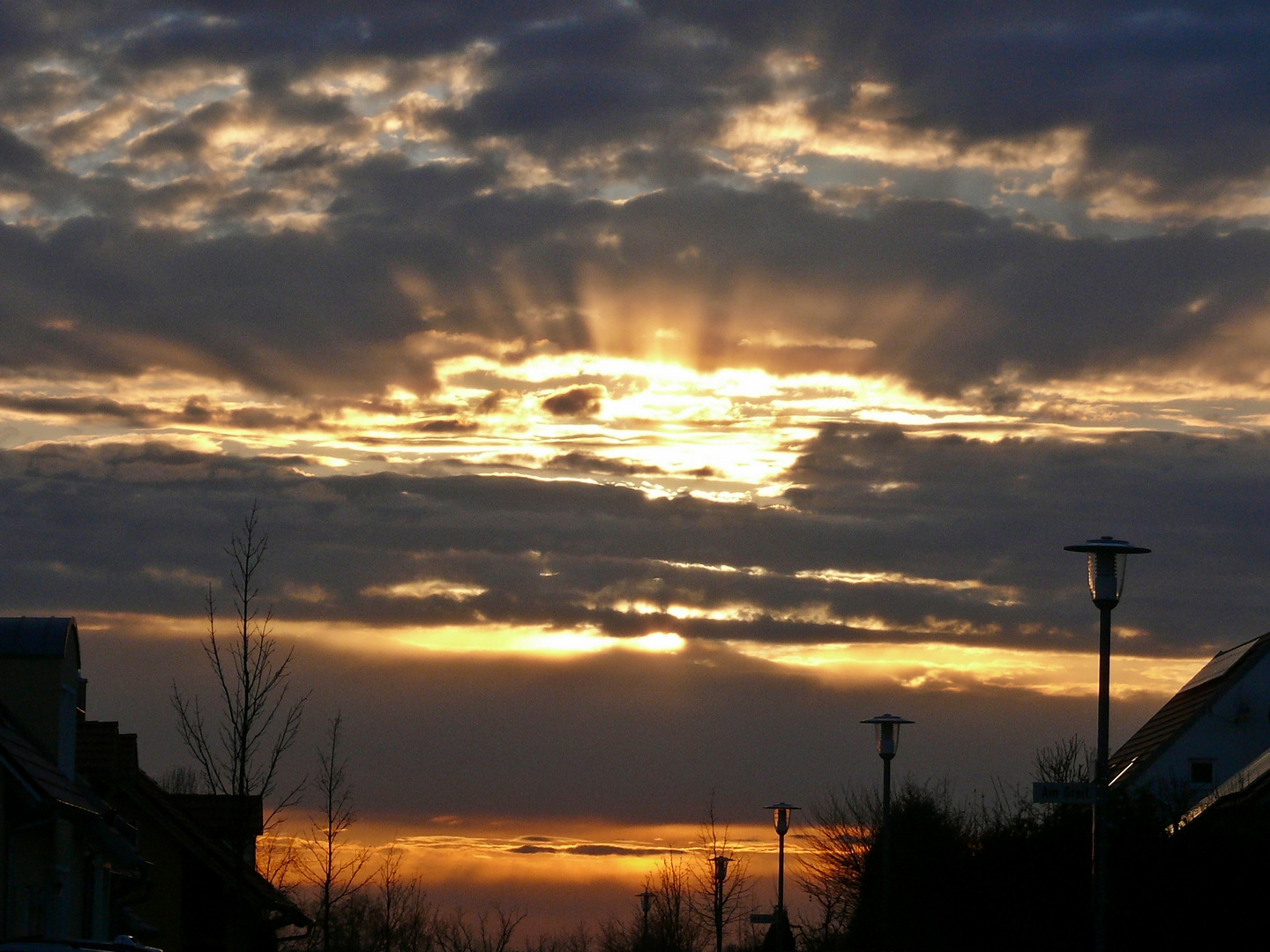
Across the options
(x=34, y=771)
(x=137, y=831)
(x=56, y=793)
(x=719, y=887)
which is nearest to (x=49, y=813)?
(x=34, y=771)

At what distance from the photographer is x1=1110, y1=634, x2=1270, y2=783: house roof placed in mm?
50562

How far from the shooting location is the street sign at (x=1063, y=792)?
18641mm

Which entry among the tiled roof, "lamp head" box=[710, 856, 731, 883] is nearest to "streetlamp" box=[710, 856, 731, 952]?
"lamp head" box=[710, 856, 731, 883]

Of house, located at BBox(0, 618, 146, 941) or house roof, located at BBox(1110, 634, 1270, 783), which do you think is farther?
house roof, located at BBox(1110, 634, 1270, 783)

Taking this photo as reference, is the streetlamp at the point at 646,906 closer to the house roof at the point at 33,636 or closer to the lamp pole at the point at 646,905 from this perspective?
the lamp pole at the point at 646,905

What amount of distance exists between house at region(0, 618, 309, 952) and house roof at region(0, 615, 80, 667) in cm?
1

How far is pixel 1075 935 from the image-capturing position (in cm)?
2745

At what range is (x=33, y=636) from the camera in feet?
83.3

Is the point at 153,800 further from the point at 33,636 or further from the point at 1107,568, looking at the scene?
the point at 1107,568

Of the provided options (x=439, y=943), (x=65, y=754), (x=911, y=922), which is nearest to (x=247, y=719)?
(x=65, y=754)

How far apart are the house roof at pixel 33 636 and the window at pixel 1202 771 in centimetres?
3787

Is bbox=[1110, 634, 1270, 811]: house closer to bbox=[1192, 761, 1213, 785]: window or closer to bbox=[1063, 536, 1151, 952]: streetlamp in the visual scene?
bbox=[1192, 761, 1213, 785]: window

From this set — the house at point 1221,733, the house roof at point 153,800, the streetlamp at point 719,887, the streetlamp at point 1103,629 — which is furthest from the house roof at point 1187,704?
the streetlamp at point 1103,629

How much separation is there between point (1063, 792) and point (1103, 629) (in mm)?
2155
